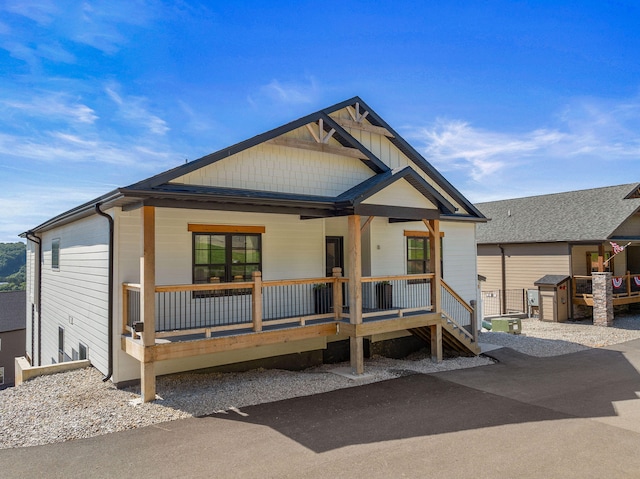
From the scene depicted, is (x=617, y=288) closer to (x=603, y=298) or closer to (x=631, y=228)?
(x=631, y=228)

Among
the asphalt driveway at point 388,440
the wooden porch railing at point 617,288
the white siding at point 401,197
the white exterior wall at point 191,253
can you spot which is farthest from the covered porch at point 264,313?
the wooden porch railing at point 617,288

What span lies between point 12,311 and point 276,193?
27.2 meters

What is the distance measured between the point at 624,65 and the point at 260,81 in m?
13.8

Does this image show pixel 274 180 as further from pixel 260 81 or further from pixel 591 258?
pixel 591 258

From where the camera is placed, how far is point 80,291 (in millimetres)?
11344

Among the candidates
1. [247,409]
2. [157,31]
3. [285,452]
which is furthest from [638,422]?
[157,31]

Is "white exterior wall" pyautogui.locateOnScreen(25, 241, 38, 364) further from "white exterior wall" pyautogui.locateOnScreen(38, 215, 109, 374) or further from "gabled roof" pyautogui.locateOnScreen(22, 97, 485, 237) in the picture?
"gabled roof" pyautogui.locateOnScreen(22, 97, 485, 237)

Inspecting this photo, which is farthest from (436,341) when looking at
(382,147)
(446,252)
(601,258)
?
(601,258)

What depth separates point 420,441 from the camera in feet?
21.6

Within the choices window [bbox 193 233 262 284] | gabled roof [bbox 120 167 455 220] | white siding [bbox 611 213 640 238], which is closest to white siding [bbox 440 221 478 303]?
gabled roof [bbox 120 167 455 220]

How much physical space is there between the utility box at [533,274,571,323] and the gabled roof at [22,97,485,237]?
9974 mm

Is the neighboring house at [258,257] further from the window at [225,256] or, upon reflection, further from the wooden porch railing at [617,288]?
the wooden porch railing at [617,288]

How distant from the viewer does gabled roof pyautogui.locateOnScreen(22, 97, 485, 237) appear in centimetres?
820

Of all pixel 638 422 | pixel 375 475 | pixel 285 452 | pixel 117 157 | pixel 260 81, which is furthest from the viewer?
pixel 117 157
